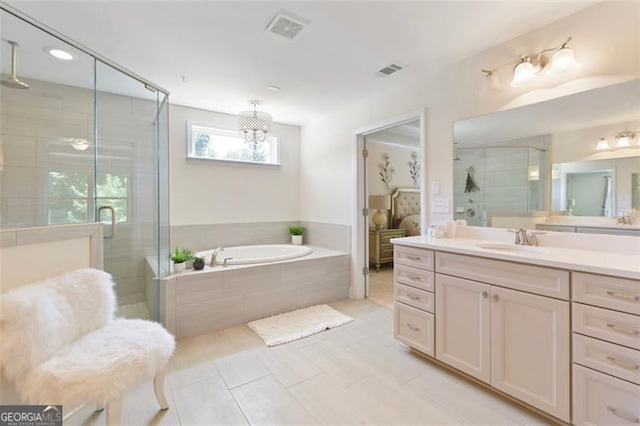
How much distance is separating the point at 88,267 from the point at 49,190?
1231 mm

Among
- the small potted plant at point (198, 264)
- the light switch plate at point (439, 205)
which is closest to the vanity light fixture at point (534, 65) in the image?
the light switch plate at point (439, 205)

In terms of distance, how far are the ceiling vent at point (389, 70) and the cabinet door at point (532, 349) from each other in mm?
1947

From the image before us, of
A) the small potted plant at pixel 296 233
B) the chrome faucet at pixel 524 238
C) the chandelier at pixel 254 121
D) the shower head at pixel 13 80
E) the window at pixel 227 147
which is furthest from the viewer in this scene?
the small potted plant at pixel 296 233

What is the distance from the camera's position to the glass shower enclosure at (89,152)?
81.7 inches

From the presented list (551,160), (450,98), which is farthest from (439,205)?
(450,98)

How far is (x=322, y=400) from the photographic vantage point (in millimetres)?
1634

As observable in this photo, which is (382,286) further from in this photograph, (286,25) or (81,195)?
(81,195)

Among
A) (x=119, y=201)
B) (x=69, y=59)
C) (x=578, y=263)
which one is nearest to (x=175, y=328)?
(x=119, y=201)

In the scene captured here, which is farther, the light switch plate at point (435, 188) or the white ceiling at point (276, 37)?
the light switch plate at point (435, 188)

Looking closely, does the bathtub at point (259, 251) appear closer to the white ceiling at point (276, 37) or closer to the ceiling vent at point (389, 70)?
the white ceiling at point (276, 37)

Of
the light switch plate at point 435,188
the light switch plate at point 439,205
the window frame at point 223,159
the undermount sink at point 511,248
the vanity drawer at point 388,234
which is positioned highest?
the window frame at point 223,159

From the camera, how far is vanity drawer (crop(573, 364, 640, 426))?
116cm

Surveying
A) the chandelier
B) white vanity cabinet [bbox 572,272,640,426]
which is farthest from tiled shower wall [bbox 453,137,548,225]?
the chandelier

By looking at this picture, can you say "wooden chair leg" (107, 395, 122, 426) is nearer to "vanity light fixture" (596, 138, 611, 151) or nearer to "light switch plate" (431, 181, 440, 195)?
"light switch plate" (431, 181, 440, 195)
